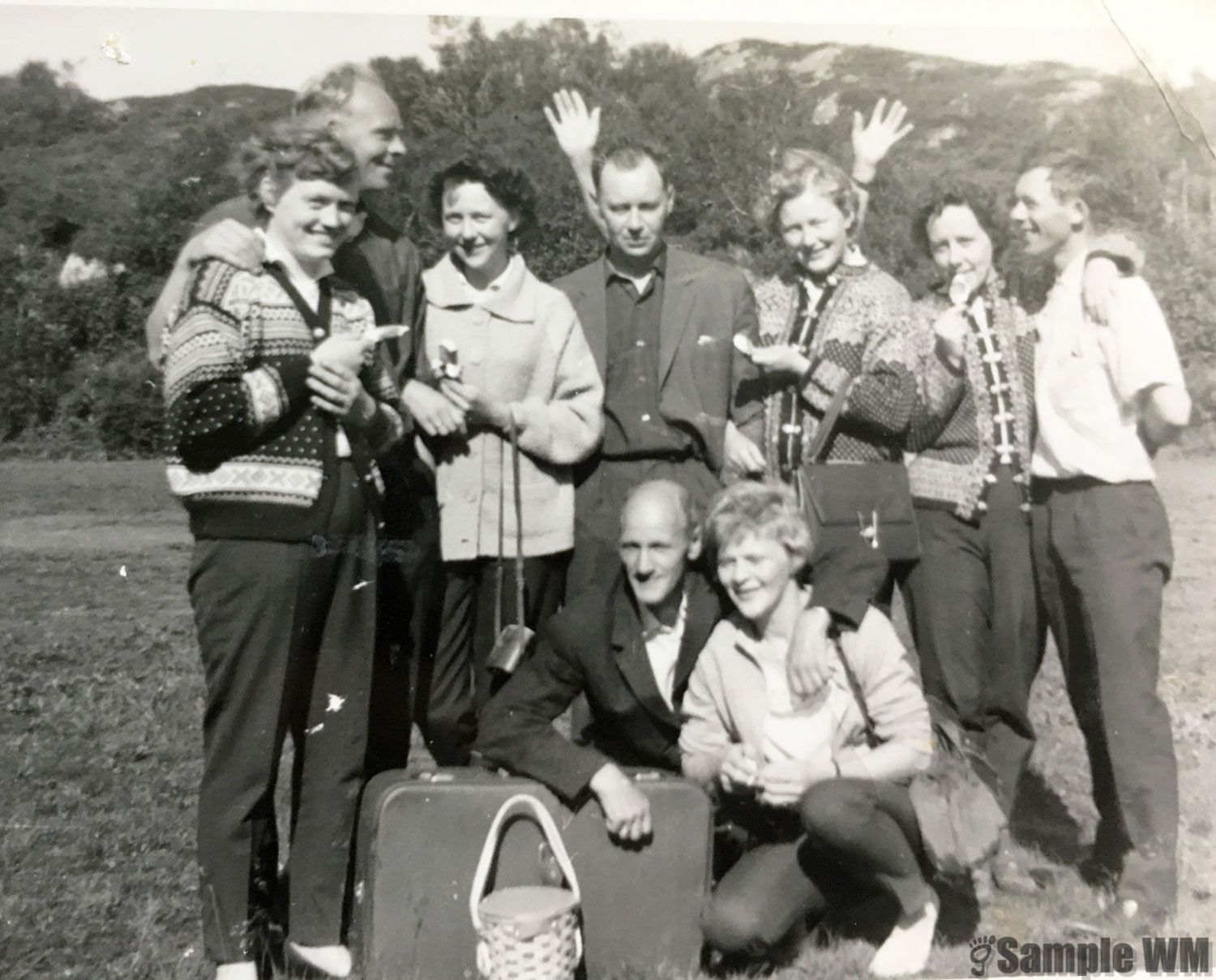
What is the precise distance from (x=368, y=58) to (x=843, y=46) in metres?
1.45

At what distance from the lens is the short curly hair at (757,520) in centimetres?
340

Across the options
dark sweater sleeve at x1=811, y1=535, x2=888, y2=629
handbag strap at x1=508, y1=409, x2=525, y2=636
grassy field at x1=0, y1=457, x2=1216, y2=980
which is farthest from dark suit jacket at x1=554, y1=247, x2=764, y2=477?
grassy field at x1=0, y1=457, x2=1216, y2=980

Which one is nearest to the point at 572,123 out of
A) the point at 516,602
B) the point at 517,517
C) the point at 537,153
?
the point at 537,153

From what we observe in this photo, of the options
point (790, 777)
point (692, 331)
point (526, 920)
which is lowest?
point (526, 920)

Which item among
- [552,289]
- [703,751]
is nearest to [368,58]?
[552,289]

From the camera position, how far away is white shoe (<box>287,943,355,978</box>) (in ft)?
11.1

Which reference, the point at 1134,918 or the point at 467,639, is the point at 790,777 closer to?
the point at 467,639

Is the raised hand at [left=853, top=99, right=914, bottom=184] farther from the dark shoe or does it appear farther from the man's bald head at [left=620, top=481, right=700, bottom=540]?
the dark shoe

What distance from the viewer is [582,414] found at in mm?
3742

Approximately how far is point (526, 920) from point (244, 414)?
1.45m

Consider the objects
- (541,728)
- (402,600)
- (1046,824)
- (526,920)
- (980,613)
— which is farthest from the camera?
(1046,824)

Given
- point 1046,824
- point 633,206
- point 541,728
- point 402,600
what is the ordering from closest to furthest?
point 541,728 < point 402,600 < point 633,206 < point 1046,824

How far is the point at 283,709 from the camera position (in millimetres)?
3332

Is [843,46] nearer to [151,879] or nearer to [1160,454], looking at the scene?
[1160,454]
